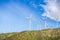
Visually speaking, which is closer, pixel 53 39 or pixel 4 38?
pixel 53 39

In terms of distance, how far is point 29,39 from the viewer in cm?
2842

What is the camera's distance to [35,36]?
94.5 feet

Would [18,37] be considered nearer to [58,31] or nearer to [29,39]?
[29,39]

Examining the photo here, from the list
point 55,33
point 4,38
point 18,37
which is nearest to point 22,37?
point 18,37

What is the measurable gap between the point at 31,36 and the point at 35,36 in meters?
0.93

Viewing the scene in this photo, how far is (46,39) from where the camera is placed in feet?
92.4

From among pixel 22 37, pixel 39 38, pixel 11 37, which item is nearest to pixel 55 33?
pixel 39 38

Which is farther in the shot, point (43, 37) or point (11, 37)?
point (11, 37)

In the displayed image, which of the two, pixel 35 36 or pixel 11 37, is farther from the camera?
pixel 11 37

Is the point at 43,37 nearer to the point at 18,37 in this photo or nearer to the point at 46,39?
the point at 46,39

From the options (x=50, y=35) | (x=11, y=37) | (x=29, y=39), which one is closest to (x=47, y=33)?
(x=50, y=35)

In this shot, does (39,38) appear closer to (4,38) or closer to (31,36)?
(31,36)

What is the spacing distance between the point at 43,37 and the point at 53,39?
164 cm

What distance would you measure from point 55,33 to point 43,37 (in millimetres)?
1908
